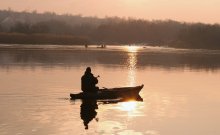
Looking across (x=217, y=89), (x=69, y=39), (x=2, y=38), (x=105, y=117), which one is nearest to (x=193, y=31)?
(x=69, y=39)

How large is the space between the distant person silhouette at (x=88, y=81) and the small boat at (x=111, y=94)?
10.9 inches

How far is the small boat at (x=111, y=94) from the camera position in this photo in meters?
A: 26.5

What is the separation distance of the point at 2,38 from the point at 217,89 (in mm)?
101689

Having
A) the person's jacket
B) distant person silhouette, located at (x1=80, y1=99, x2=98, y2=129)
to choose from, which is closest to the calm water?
distant person silhouette, located at (x1=80, y1=99, x2=98, y2=129)

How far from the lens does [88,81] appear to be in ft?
86.4

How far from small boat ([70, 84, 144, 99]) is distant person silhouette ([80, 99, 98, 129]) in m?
0.31

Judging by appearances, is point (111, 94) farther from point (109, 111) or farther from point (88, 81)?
point (109, 111)

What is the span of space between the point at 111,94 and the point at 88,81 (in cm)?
198

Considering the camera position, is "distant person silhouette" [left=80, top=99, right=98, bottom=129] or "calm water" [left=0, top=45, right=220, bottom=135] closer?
"calm water" [left=0, top=45, right=220, bottom=135]

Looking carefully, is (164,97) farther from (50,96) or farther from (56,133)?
(56,133)

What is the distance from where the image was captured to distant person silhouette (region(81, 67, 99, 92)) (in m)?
26.0

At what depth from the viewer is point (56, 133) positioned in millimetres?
17641

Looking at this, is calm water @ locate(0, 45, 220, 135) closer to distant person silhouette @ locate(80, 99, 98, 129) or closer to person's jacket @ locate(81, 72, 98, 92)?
distant person silhouette @ locate(80, 99, 98, 129)

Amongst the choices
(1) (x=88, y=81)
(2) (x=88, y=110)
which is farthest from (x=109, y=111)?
(1) (x=88, y=81)
